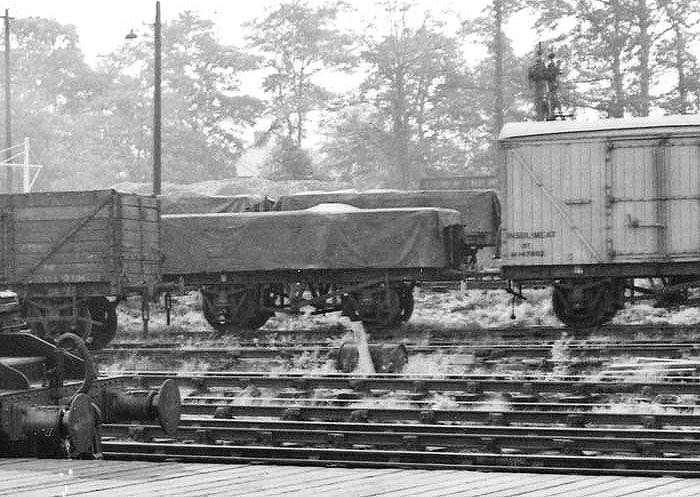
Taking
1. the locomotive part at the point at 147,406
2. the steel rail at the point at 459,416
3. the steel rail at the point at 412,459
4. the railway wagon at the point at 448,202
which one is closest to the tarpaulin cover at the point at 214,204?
the railway wagon at the point at 448,202

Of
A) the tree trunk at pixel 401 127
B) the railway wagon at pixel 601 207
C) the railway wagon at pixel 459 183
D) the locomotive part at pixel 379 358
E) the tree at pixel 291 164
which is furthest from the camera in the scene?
the tree trunk at pixel 401 127

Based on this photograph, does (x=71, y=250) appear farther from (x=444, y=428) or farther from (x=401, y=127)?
(x=401, y=127)

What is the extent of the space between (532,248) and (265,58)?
109 feet

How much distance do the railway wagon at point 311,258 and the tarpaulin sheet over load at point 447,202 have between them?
204 centimetres

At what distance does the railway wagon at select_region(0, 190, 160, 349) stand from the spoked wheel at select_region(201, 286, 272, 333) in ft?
8.15

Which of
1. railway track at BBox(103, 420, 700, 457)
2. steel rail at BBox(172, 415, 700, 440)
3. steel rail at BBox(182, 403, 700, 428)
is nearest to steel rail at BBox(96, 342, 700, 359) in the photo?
steel rail at BBox(182, 403, 700, 428)

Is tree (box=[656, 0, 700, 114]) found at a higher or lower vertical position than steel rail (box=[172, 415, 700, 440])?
higher

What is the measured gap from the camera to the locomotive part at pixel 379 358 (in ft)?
50.3

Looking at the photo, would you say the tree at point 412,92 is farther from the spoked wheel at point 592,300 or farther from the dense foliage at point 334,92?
the spoked wheel at point 592,300

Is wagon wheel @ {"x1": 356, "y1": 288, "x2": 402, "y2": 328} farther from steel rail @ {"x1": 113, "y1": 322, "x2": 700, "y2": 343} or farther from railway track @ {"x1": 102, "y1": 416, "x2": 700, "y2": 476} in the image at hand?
railway track @ {"x1": 102, "y1": 416, "x2": 700, "y2": 476}

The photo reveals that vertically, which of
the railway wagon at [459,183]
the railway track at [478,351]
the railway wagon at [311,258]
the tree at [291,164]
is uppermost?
the tree at [291,164]

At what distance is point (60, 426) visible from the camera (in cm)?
845

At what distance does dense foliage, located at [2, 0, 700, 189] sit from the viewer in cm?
4178

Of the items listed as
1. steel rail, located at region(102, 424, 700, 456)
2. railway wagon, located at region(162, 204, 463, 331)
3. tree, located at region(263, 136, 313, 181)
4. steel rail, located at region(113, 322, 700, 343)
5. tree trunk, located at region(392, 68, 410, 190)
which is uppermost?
tree trunk, located at region(392, 68, 410, 190)
